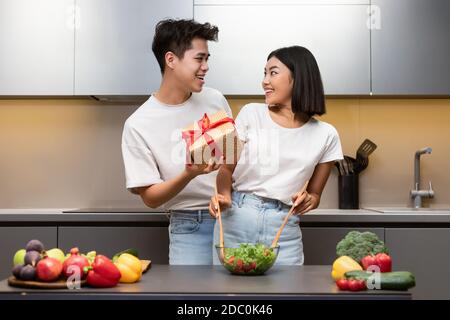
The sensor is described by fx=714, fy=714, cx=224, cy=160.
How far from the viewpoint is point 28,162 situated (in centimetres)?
401

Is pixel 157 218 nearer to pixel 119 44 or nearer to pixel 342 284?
pixel 119 44

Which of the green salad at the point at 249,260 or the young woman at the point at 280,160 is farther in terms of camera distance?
the young woman at the point at 280,160

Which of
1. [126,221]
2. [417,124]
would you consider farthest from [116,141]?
[417,124]

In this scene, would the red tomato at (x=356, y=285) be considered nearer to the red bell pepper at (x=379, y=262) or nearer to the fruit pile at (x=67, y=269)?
the red bell pepper at (x=379, y=262)

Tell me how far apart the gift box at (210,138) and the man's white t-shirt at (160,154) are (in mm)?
550

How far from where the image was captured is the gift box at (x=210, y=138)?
6.58 feet

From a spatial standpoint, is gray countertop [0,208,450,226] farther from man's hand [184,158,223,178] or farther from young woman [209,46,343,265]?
man's hand [184,158,223,178]

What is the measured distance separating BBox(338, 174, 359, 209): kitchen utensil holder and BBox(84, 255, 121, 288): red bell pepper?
227 cm

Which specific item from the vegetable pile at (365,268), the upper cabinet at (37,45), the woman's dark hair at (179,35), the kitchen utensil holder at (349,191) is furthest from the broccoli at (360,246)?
the upper cabinet at (37,45)

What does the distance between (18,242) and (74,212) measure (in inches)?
11.7

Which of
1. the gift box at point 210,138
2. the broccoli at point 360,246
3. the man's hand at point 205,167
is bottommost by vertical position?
the broccoli at point 360,246

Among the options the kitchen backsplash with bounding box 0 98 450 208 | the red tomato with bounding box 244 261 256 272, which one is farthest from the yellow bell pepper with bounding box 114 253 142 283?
the kitchen backsplash with bounding box 0 98 450 208
